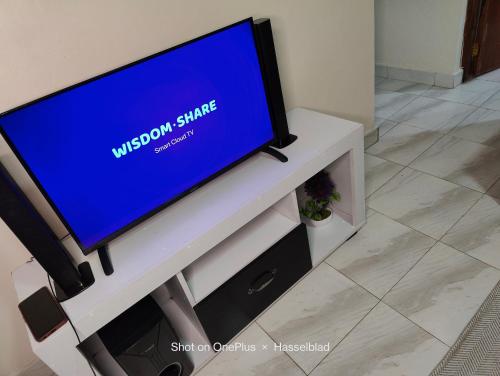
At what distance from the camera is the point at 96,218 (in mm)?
1238

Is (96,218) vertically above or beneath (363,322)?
above

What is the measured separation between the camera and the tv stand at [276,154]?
61.2 inches

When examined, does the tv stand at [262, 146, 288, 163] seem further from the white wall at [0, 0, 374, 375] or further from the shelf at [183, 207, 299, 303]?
the white wall at [0, 0, 374, 375]

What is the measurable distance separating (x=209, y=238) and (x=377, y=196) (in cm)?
129

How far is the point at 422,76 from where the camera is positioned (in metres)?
3.28

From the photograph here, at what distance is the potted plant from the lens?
5.94 feet

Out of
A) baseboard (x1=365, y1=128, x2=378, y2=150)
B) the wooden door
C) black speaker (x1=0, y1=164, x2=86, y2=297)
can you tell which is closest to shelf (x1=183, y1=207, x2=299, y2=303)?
black speaker (x1=0, y1=164, x2=86, y2=297)

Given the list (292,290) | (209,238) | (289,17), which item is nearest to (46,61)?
(209,238)

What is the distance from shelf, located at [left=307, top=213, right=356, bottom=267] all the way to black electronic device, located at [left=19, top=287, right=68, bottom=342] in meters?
1.17

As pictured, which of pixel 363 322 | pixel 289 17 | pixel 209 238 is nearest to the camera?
pixel 209 238

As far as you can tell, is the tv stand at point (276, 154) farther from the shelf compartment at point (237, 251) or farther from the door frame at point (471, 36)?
the door frame at point (471, 36)

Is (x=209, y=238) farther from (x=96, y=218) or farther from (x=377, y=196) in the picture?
(x=377, y=196)

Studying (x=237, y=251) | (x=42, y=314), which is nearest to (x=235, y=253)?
(x=237, y=251)

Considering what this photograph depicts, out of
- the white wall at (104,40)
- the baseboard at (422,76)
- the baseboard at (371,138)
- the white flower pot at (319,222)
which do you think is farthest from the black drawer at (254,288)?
the baseboard at (422,76)
